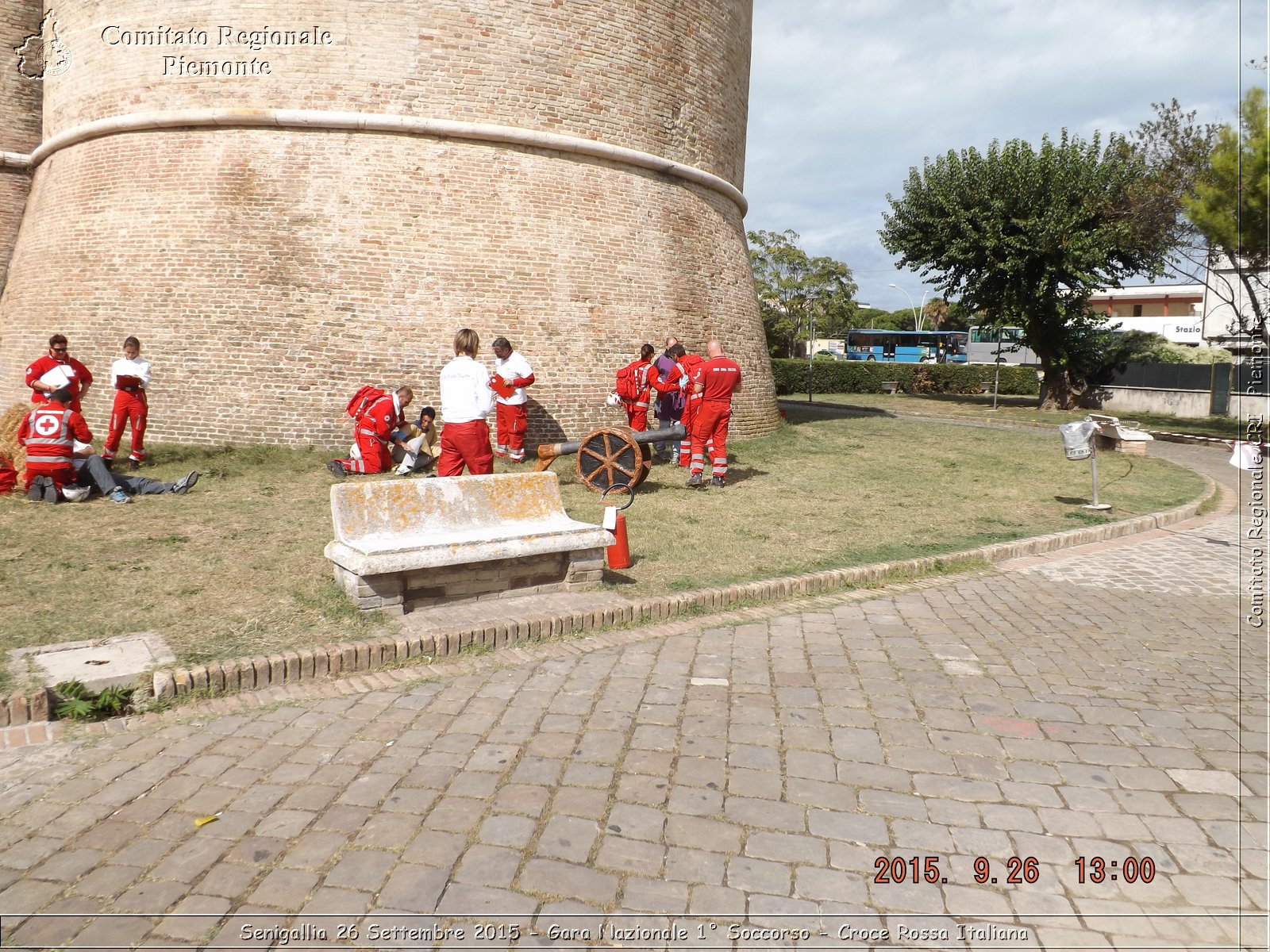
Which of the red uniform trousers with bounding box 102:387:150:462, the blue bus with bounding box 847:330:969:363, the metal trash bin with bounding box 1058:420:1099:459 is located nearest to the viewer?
the metal trash bin with bounding box 1058:420:1099:459

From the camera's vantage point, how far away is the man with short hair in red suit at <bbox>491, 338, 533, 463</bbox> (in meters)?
11.2

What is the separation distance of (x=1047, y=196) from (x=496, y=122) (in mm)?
18667

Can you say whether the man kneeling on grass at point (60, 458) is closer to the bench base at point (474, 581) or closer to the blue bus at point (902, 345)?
the bench base at point (474, 581)

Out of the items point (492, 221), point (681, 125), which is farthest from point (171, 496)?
point (681, 125)

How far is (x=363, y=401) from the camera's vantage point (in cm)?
1117

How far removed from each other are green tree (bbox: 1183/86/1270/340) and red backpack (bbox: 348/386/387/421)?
16414mm

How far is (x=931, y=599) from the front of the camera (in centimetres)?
641

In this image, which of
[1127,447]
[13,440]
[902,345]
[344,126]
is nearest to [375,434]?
[13,440]

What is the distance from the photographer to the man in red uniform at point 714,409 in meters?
10.3

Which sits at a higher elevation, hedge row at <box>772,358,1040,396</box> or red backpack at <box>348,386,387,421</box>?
hedge row at <box>772,358,1040,396</box>

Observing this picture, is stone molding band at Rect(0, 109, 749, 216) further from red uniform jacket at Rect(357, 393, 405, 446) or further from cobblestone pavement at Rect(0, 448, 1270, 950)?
cobblestone pavement at Rect(0, 448, 1270, 950)

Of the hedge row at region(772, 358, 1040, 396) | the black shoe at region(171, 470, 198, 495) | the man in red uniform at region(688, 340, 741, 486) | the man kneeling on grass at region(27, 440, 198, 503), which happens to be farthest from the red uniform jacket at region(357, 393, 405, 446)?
the hedge row at region(772, 358, 1040, 396)

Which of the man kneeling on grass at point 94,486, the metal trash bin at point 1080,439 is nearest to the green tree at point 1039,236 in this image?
the metal trash bin at point 1080,439

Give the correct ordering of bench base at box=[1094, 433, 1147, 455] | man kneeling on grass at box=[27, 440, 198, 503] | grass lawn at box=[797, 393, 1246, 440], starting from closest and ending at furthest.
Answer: man kneeling on grass at box=[27, 440, 198, 503] < bench base at box=[1094, 433, 1147, 455] < grass lawn at box=[797, 393, 1246, 440]
